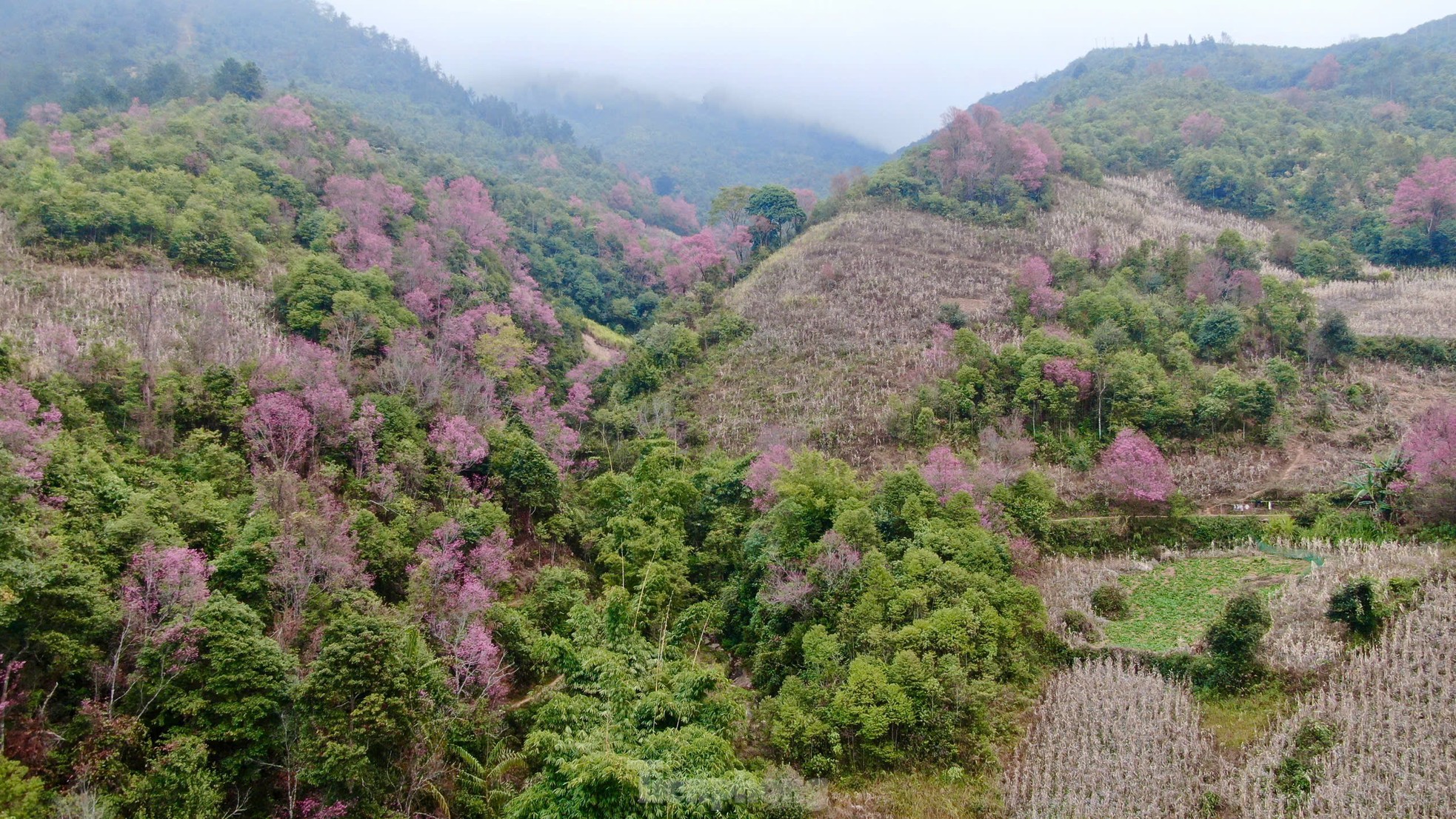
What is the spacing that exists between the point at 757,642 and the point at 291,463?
41.3ft

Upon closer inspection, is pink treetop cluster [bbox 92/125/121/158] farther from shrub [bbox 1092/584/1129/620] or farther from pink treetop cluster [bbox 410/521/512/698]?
shrub [bbox 1092/584/1129/620]

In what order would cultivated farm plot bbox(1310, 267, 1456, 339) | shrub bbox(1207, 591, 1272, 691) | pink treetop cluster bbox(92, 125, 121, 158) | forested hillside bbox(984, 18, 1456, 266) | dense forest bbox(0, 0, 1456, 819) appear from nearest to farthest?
dense forest bbox(0, 0, 1456, 819)
shrub bbox(1207, 591, 1272, 691)
cultivated farm plot bbox(1310, 267, 1456, 339)
pink treetop cluster bbox(92, 125, 121, 158)
forested hillside bbox(984, 18, 1456, 266)

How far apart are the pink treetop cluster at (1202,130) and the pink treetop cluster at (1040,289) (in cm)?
2412

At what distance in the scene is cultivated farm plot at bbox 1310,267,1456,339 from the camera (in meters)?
27.7

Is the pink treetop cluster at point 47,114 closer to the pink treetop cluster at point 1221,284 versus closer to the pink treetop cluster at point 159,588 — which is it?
the pink treetop cluster at point 159,588

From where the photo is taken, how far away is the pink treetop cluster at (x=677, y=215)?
7331 centimetres

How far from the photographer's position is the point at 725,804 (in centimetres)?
1176

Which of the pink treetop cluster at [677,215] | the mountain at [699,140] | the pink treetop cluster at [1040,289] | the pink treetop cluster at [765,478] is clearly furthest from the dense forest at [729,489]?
the mountain at [699,140]

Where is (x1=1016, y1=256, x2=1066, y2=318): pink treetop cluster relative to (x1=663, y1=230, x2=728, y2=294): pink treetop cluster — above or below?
above

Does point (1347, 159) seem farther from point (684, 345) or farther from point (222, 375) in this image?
point (222, 375)

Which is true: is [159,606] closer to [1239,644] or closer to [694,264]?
[1239,644]

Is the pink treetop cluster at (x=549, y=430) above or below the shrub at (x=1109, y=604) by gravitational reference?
below

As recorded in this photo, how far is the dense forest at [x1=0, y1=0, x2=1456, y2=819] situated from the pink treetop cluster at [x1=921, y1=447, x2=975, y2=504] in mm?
141

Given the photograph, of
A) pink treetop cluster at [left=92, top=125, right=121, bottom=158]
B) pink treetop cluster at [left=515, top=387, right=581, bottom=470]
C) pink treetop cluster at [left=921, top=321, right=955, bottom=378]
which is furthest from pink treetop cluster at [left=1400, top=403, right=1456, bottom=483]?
pink treetop cluster at [left=92, top=125, right=121, bottom=158]
